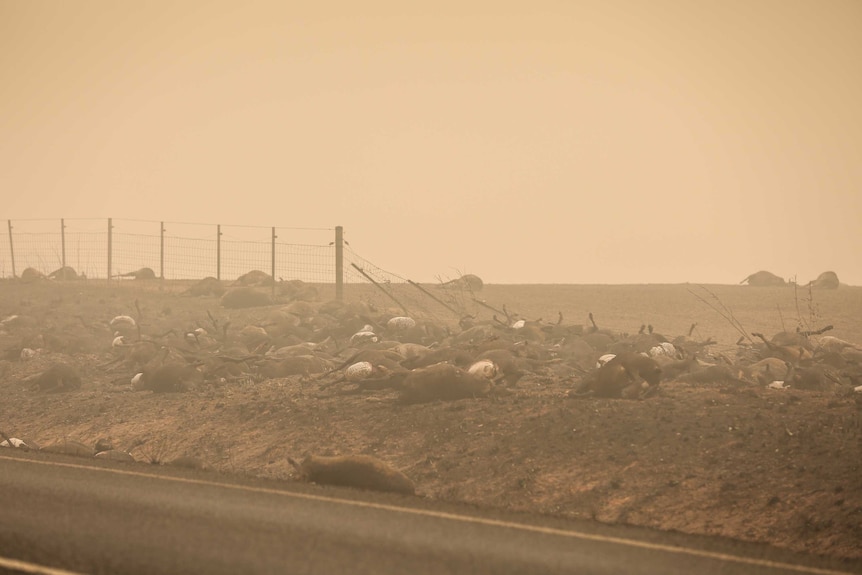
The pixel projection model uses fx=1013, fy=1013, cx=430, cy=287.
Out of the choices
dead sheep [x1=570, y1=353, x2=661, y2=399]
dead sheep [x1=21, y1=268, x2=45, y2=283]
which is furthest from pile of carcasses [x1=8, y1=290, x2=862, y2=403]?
dead sheep [x1=21, y1=268, x2=45, y2=283]

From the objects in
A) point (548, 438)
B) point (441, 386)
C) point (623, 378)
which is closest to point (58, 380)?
point (441, 386)

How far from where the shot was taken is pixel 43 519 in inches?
326

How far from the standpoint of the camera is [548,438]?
13.0 metres

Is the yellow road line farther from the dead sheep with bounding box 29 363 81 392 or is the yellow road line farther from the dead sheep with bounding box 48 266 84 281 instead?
the dead sheep with bounding box 48 266 84 281

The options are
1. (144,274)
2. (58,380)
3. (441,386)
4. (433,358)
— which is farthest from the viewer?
(144,274)

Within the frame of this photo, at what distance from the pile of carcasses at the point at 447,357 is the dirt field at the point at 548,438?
28 centimetres

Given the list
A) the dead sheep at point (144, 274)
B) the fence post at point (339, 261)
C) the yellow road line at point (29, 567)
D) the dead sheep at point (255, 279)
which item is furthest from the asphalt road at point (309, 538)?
the dead sheep at point (144, 274)

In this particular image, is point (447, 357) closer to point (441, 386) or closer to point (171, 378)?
point (441, 386)

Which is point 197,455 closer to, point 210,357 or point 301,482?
point 301,482

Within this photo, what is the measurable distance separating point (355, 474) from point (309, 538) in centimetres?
288

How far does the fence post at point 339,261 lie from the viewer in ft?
90.9

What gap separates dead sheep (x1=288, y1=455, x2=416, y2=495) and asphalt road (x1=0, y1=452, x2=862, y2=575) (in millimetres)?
739

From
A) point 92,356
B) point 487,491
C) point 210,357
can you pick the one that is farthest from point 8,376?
point 487,491

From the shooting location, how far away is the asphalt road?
7.00 m
